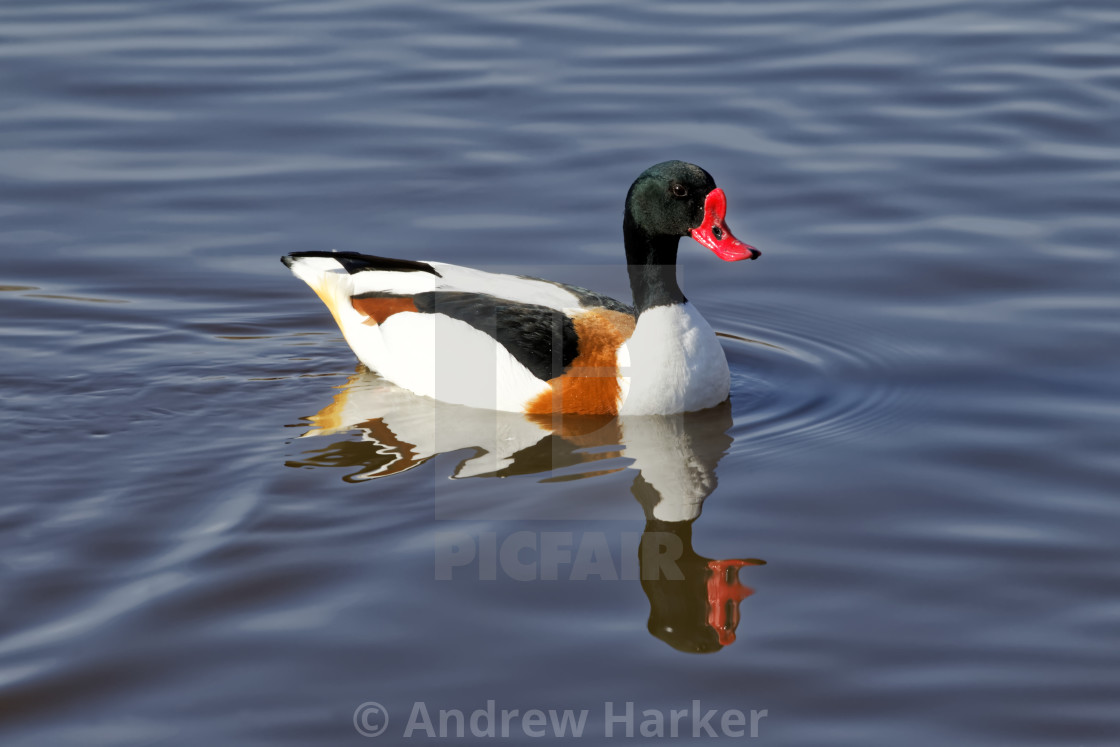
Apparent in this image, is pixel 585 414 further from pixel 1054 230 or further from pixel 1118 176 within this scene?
pixel 1118 176

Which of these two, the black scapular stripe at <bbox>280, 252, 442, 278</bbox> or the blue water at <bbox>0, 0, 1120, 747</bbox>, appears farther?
the black scapular stripe at <bbox>280, 252, 442, 278</bbox>

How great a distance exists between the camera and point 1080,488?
21.5ft

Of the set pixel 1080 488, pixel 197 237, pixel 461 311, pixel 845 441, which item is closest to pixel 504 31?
pixel 197 237

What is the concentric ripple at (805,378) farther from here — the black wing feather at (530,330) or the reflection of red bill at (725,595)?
the reflection of red bill at (725,595)

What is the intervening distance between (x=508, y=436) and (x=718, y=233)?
156 centimetres

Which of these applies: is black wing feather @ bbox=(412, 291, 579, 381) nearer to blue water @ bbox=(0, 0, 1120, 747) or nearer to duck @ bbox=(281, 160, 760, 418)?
duck @ bbox=(281, 160, 760, 418)

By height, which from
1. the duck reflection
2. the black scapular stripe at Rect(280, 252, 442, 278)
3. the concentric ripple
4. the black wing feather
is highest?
the black scapular stripe at Rect(280, 252, 442, 278)

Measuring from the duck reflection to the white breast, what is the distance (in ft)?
0.32

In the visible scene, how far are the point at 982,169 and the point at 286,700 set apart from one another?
765 centimetres

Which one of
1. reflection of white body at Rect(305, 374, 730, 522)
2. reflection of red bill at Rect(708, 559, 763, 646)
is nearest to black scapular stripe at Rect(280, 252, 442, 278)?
reflection of white body at Rect(305, 374, 730, 522)

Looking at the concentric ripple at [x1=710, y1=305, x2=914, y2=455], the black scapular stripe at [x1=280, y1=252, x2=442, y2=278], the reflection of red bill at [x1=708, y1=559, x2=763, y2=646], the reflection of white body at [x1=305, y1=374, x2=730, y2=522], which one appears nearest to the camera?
the reflection of red bill at [x1=708, y1=559, x2=763, y2=646]

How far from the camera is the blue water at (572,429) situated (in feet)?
17.0

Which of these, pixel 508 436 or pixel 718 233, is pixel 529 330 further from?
pixel 718 233

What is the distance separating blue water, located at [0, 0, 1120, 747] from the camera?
5.18 metres
